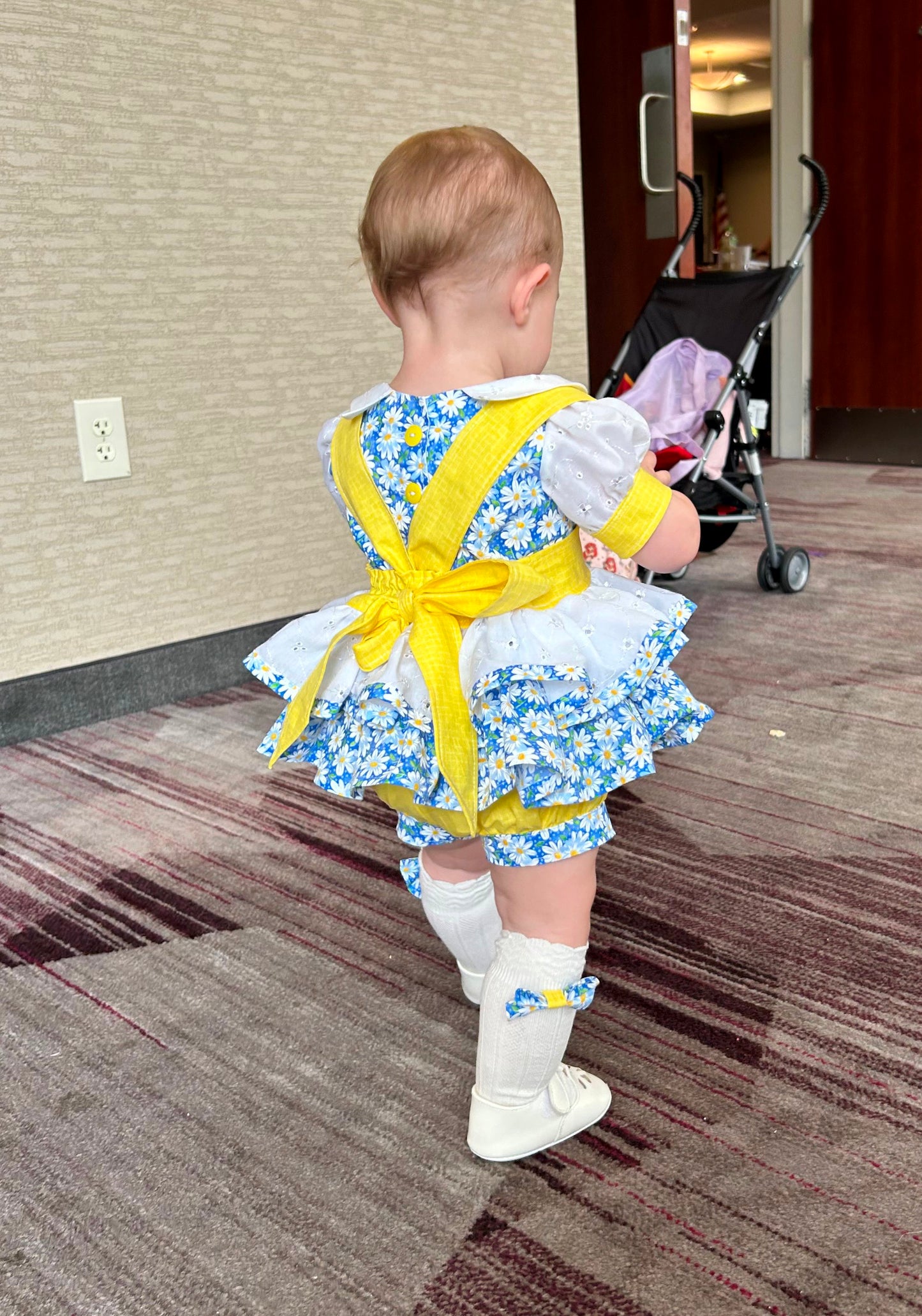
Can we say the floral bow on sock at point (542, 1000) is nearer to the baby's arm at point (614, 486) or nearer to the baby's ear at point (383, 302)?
the baby's arm at point (614, 486)

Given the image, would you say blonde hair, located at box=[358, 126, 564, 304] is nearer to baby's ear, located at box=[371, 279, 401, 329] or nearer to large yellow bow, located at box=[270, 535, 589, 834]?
baby's ear, located at box=[371, 279, 401, 329]

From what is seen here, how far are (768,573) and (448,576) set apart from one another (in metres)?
1.99

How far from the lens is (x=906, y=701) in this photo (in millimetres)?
2035

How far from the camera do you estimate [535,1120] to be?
99 cm

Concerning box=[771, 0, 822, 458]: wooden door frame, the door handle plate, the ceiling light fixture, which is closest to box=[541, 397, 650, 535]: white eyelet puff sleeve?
the door handle plate

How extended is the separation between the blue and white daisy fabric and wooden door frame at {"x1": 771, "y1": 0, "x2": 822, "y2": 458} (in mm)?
4161

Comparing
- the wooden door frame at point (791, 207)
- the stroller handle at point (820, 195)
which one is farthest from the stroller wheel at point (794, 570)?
the wooden door frame at point (791, 207)

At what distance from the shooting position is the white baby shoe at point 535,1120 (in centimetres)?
99

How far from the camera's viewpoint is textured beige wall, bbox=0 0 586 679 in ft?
6.63

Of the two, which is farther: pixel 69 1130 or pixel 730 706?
pixel 730 706

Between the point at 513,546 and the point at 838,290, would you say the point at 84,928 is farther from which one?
the point at 838,290

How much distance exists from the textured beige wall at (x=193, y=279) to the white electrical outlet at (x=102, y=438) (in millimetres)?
18

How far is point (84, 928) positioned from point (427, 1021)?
1.63 feet

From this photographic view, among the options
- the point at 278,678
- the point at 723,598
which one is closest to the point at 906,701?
the point at 723,598
